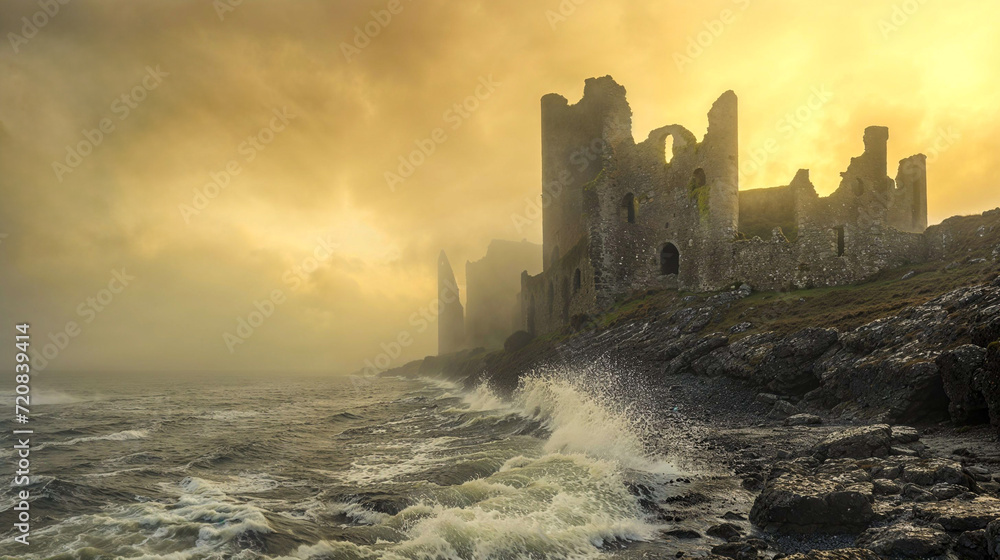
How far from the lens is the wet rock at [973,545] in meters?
5.96

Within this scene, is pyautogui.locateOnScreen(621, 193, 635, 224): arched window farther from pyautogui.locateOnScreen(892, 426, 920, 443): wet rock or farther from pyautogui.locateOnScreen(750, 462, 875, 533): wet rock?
pyautogui.locateOnScreen(750, 462, 875, 533): wet rock

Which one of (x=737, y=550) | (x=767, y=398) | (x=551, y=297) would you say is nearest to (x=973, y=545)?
(x=737, y=550)

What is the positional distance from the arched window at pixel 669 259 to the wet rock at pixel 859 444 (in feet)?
90.2

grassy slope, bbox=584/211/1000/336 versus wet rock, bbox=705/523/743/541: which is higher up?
grassy slope, bbox=584/211/1000/336

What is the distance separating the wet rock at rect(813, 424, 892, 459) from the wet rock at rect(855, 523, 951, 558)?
3482 millimetres

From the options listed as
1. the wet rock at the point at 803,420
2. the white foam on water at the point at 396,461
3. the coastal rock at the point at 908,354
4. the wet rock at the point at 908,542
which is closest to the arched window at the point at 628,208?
the coastal rock at the point at 908,354

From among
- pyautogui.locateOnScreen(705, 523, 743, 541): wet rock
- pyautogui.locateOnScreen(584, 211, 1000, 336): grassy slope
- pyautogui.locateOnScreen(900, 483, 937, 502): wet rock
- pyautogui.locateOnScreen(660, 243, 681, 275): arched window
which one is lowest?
pyautogui.locateOnScreen(705, 523, 743, 541): wet rock

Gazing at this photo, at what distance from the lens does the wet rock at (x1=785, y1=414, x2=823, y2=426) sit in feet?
44.8

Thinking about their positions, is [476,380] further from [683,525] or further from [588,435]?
[683,525]

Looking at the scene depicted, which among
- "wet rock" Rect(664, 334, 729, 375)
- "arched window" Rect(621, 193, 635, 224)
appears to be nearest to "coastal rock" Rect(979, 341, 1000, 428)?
"wet rock" Rect(664, 334, 729, 375)

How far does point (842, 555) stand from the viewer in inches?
248

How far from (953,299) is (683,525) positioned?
1277 centimetres

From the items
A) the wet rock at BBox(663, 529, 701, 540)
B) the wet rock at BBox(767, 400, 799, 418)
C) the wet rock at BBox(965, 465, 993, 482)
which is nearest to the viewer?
the wet rock at BBox(965, 465, 993, 482)

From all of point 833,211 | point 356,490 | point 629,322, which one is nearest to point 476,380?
point 629,322
